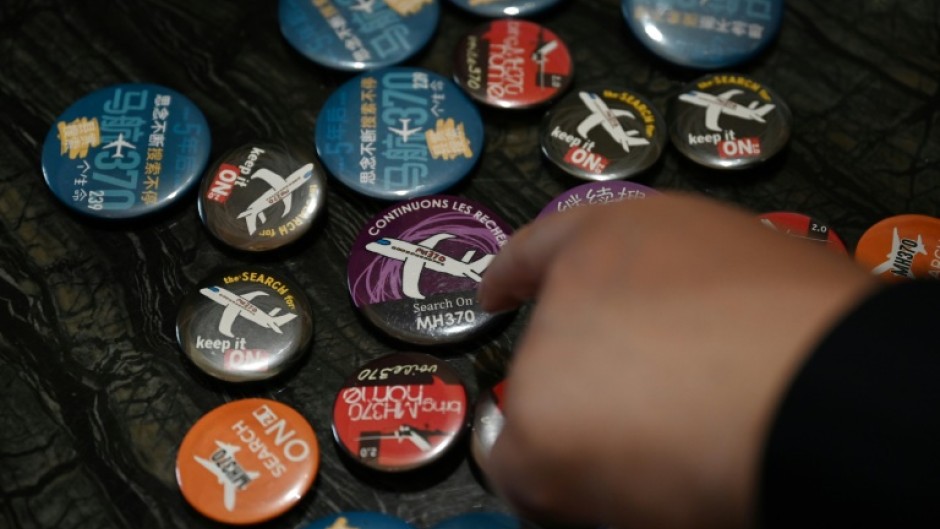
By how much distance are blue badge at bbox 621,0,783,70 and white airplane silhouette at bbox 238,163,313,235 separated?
1.64 feet

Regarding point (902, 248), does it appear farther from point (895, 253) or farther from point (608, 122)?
point (608, 122)

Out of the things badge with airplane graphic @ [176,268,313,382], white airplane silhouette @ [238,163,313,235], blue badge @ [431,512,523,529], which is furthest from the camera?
white airplane silhouette @ [238,163,313,235]

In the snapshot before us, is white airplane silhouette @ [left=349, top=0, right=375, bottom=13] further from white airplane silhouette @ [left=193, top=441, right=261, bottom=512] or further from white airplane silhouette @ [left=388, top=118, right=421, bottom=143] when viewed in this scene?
white airplane silhouette @ [left=193, top=441, right=261, bottom=512]

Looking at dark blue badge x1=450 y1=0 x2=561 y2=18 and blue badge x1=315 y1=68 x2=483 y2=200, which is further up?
dark blue badge x1=450 y1=0 x2=561 y2=18

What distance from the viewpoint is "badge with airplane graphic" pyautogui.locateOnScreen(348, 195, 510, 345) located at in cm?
101

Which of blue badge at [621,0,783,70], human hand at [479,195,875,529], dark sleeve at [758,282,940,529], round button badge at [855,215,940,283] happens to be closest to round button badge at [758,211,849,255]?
round button badge at [855,215,940,283]

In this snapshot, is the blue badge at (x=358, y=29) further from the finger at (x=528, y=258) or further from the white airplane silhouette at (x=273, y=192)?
the finger at (x=528, y=258)

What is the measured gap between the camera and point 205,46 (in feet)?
4.16

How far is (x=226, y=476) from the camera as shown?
0.91m

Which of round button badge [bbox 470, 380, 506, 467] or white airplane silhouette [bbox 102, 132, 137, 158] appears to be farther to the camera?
white airplane silhouette [bbox 102, 132, 137, 158]

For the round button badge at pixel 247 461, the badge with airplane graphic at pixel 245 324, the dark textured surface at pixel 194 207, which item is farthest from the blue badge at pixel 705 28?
the round button badge at pixel 247 461

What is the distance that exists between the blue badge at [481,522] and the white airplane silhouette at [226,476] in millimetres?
197

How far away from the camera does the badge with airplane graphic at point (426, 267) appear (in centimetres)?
101

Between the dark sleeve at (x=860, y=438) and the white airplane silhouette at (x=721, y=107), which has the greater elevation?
the dark sleeve at (x=860, y=438)
